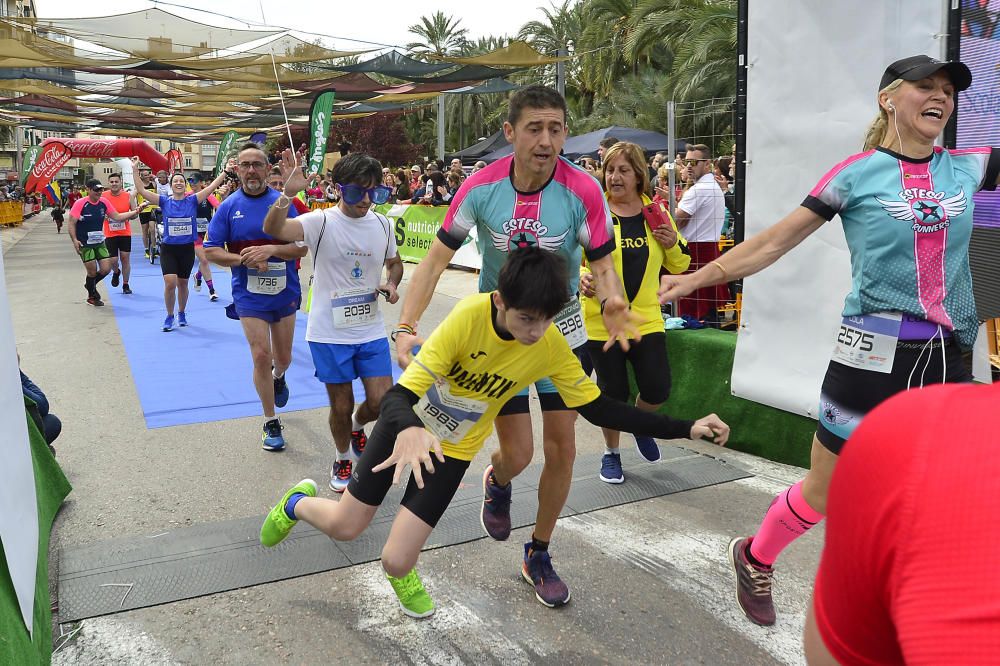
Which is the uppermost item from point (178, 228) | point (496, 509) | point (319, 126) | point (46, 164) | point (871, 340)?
point (46, 164)

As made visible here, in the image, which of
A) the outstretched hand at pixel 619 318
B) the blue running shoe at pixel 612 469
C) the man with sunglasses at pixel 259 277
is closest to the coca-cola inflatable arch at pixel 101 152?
the man with sunglasses at pixel 259 277

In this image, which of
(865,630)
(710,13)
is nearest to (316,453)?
(865,630)

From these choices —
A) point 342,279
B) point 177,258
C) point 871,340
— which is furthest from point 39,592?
point 177,258

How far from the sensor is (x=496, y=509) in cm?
392

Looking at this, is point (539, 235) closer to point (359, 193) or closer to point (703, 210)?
point (359, 193)

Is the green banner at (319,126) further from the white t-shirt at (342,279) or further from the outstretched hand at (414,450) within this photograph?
the outstretched hand at (414,450)

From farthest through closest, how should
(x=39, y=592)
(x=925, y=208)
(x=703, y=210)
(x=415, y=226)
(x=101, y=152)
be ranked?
(x=101, y=152) < (x=415, y=226) < (x=703, y=210) < (x=39, y=592) < (x=925, y=208)

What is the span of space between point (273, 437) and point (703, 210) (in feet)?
13.2

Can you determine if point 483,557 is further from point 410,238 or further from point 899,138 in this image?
point 410,238

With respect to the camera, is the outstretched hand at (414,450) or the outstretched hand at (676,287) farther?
the outstretched hand at (676,287)

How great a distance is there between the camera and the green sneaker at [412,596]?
3.34 m

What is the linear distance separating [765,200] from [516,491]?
2.44m

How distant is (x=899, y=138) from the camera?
2.91 metres

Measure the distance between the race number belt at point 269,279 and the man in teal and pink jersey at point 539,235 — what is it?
2.35 meters
